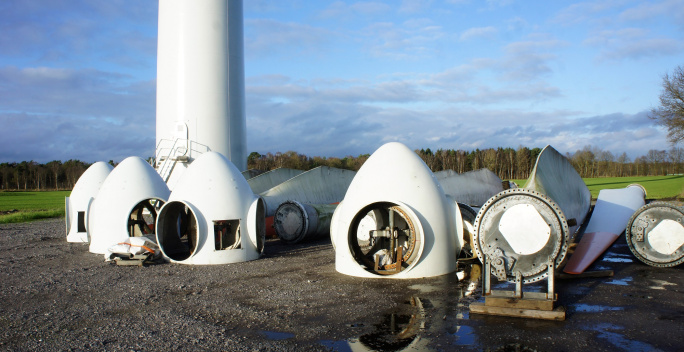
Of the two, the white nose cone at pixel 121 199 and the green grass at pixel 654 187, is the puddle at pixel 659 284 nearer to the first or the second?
the white nose cone at pixel 121 199

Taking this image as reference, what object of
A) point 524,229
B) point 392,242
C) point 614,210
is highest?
point 524,229

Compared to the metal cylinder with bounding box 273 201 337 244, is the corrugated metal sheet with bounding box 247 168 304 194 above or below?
above

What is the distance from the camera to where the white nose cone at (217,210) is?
13.5 m

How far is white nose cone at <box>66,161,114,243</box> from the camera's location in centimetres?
1942

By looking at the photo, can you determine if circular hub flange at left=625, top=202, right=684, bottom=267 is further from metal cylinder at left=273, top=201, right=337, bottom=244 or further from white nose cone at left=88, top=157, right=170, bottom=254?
white nose cone at left=88, top=157, right=170, bottom=254

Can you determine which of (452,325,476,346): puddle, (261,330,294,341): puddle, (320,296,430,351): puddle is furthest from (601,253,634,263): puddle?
(261,330,294,341): puddle

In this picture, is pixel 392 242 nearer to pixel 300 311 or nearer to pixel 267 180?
pixel 300 311

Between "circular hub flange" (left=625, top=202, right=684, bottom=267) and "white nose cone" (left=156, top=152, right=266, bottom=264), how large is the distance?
959 cm

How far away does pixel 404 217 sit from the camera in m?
11.7

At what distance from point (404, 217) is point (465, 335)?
4952 millimetres

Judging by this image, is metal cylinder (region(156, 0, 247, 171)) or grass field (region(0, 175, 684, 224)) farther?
grass field (region(0, 175, 684, 224))

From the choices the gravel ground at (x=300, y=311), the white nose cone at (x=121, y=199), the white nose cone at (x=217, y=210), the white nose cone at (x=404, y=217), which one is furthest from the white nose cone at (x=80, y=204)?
the white nose cone at (x=404, y=217)

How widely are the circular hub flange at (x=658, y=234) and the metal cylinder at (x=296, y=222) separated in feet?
34.2

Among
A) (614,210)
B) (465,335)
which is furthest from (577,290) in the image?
(614,210)
